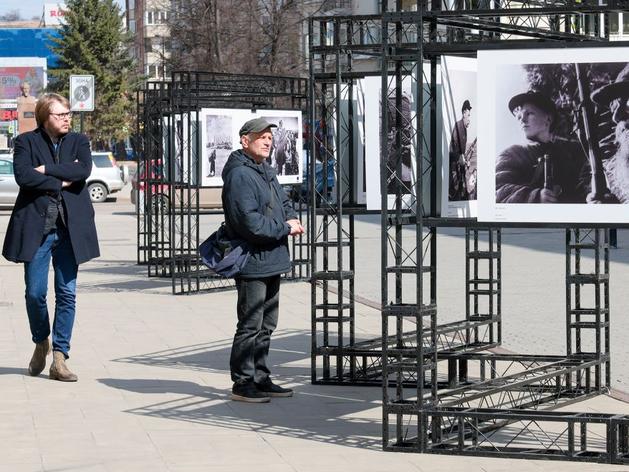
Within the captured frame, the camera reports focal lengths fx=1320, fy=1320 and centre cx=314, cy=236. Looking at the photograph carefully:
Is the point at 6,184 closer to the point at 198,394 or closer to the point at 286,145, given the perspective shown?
the point at 286,145

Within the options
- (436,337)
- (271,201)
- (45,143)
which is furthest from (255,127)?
(436,337)

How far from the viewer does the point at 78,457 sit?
22.6 ft

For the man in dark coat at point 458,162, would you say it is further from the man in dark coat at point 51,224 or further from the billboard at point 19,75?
the billboard at point 19,75

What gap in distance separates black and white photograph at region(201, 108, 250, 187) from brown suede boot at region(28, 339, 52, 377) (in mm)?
7412

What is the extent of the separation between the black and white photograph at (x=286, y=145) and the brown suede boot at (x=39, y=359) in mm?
7976

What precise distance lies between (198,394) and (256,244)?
1.17 m

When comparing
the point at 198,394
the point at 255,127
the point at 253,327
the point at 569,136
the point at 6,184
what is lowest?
the point at 198,394

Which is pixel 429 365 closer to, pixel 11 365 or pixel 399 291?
pixel 399 291

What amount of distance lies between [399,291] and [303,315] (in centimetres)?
529

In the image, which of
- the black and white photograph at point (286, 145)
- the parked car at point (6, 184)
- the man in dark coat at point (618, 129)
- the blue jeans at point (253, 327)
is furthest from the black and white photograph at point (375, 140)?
the parked car at point (6, 184)

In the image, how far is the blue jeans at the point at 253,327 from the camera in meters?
8.48

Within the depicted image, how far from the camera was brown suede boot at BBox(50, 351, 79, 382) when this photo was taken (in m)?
9.31

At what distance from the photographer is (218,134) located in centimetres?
1678

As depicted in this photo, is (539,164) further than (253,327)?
No
